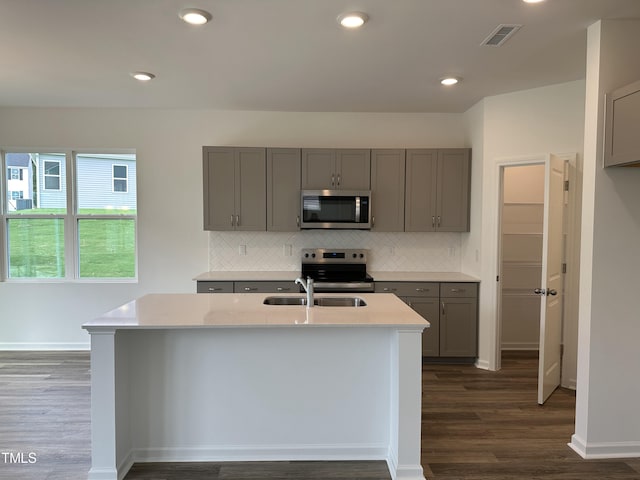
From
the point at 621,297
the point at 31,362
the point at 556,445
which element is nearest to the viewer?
the point at 621,297

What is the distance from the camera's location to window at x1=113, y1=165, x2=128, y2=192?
4766 mm

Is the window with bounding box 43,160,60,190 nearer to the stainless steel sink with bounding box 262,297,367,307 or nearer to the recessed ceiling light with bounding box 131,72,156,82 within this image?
the recessed ceiling light with bounding box 131,72,156,82

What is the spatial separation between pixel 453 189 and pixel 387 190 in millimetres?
724

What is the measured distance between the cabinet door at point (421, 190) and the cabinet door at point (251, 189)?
A: 1590mm

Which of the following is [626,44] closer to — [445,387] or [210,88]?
[445,387]

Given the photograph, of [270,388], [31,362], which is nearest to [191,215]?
[31,362]

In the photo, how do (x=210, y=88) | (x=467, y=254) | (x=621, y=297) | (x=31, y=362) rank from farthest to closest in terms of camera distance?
(x=467, y=254), (x=31, y=362), (x=210, y=88), (x=621, y=297)

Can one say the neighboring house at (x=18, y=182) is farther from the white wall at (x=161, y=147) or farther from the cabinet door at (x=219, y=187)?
the cabinet door at (x=219, y=187)

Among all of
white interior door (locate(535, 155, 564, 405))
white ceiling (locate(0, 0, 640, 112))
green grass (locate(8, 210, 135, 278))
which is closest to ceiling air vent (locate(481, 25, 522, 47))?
white ceiling (locate(0, 0, 640, 112))

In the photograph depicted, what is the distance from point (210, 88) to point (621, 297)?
3.67 meters

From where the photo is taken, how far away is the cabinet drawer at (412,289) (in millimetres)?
4258

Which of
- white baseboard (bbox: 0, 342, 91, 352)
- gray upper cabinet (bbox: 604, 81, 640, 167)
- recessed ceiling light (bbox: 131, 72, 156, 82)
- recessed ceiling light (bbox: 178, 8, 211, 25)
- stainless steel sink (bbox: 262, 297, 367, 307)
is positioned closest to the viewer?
gray upper cabinet (bbox: 604, 81, 640, 167)

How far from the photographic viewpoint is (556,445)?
274cm

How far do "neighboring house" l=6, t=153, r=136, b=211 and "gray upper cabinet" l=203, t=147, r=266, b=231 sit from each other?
41.2 inches
